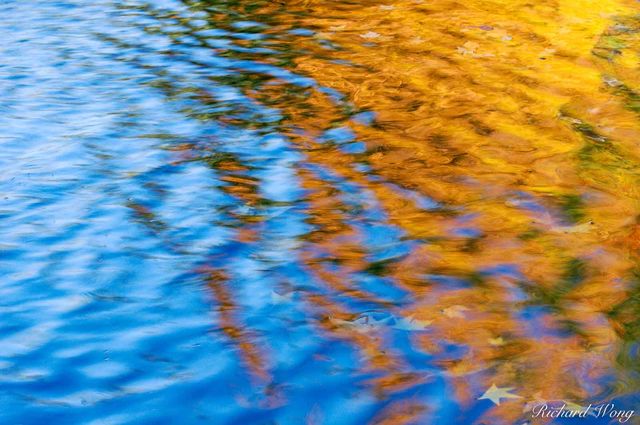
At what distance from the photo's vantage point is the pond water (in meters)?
4.22

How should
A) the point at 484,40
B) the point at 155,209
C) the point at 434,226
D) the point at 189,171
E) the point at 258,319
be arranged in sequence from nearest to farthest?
1. the point at 258,319
2. the point at 434,226
3. the point at 155,209
4. the point at 189,171
5. the point at 484,40

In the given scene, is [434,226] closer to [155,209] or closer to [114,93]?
[155,209]

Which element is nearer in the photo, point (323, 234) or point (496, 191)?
point (323, 234)

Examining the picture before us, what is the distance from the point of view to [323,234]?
5.78m

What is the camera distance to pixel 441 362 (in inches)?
170

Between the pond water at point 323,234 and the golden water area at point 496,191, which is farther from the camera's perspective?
the golden water area at point 496,191

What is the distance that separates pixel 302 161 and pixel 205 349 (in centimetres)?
280

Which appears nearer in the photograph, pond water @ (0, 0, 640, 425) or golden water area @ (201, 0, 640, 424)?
pond water @ (0, 0, 640, 425)

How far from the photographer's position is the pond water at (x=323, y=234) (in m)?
4.22

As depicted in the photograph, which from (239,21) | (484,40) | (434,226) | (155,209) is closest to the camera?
(434,226)

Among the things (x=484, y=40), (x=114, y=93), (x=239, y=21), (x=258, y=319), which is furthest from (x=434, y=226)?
(x=239, y=21)

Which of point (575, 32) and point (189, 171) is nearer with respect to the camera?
point (189, 171)

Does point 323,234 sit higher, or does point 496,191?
point 323,234

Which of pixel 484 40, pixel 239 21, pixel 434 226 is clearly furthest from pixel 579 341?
pixel 239 21
